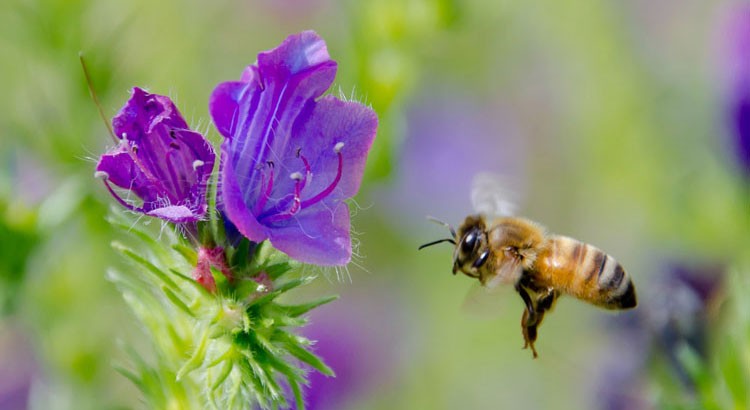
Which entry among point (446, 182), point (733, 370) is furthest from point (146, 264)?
point (446, 182)

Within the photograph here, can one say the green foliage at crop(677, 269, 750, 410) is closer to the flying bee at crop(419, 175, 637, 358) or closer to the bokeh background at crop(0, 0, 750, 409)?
the bokeh background at crop(0, 0, 750, 409)

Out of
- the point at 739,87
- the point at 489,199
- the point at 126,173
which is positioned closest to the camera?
the point at 126,173

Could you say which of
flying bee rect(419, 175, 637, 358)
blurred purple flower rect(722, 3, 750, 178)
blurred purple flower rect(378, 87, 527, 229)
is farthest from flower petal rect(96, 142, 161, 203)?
blurred purple flower rect(378, 87, 527, 229)

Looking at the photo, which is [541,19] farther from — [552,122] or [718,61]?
[718,61]

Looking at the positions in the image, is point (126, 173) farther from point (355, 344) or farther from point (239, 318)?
point (355, 344)

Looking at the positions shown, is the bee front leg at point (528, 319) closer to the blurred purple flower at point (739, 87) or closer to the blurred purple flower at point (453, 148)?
the blurred purple flower at point (739, 87)

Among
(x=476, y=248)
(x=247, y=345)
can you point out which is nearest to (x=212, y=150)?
(x=247, y=345)
